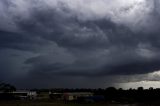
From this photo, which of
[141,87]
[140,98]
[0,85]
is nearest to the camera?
[140,98]

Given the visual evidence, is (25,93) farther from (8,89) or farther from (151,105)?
(151,105)

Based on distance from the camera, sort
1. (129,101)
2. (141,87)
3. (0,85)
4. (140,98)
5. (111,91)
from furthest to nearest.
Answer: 1. (0,85)
2. (141,87)
3. (111,91)
4. (140,98)
5. (129,101)

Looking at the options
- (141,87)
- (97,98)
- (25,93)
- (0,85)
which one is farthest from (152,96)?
(0,85)

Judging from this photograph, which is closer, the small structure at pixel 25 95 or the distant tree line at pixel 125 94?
the distant tree line at pixel 125 94

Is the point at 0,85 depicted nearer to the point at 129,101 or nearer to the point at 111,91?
the point at 111,91

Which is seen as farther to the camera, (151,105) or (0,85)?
(0,85)

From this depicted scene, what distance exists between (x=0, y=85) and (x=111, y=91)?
2485 inches

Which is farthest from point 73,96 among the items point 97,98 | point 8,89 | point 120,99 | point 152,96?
point 8,89

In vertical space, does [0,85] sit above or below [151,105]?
above

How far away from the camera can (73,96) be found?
135375 millimetres

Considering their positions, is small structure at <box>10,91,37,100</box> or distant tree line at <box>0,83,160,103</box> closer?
distant tree line at <box>0,83,160,103</box>

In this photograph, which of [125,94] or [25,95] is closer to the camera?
[125,94]

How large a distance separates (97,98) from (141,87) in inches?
1801

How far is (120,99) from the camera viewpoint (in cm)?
11506
